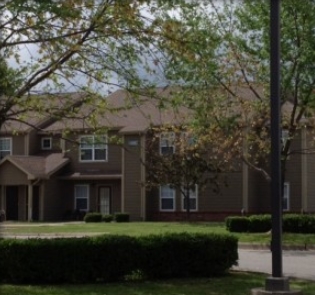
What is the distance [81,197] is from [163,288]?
33711mm

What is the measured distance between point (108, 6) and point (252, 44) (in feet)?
46.4

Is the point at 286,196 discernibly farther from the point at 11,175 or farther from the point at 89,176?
the point at 11,175

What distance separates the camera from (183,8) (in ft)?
41.9

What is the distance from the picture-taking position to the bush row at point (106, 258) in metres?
13.1

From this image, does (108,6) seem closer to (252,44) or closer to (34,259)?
(34,259)

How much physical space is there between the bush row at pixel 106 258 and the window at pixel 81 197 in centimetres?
3207

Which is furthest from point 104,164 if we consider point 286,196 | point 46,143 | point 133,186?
point 286,196

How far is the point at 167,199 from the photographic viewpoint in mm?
43594

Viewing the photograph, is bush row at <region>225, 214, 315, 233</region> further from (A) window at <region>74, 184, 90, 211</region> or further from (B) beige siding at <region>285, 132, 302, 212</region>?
(A) window at <region>74, 184, 90, 211</region>

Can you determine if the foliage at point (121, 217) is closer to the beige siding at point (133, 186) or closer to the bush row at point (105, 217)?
the bush row at point (105, 217)

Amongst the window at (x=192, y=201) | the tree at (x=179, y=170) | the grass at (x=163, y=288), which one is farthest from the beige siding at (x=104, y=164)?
the grass at (x=163, y=288)

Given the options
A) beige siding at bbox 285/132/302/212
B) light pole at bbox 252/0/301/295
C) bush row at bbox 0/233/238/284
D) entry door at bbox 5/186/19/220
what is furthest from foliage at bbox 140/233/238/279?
entry door at bbox 5/186/19/220

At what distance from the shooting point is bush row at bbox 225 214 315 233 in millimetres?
28734

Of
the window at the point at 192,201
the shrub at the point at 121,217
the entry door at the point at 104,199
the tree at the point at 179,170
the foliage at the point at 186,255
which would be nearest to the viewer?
the foliage at the point at 186,255
